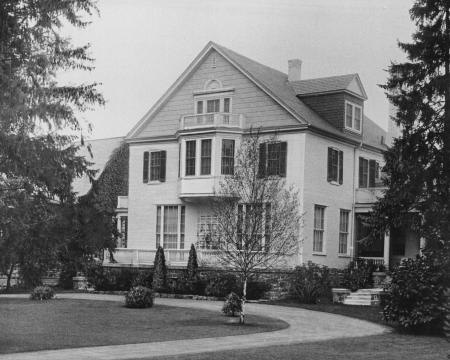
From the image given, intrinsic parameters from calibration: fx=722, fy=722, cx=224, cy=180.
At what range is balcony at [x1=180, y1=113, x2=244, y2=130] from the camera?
3189cm

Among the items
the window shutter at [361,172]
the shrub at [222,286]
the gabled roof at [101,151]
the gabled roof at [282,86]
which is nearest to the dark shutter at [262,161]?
the shrub at [222,286]

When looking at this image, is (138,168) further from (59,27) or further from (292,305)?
(59,27)

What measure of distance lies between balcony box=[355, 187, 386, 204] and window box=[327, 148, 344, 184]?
1.50 m

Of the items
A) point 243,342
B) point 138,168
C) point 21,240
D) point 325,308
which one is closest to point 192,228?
point 138,168

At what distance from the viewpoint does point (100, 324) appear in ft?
64.9

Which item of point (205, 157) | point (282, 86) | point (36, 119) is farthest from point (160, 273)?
point (36, 119)

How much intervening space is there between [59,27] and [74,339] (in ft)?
26.1

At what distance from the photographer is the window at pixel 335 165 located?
32500 millimetres

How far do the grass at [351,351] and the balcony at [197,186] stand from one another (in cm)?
1498

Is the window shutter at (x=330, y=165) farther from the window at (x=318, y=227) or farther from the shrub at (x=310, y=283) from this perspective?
the shrub at (x=310, y=283)

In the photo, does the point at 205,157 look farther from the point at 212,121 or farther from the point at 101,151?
the point at 101,151

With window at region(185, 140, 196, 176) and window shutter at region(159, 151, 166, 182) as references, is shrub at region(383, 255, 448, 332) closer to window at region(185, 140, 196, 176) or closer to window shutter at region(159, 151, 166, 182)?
window at region(185, 140, 196, 176)

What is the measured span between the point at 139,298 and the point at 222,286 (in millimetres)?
5480

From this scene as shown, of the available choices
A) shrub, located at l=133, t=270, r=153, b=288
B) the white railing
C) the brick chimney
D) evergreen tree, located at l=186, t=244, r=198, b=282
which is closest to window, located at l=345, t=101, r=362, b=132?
the brick chimney
